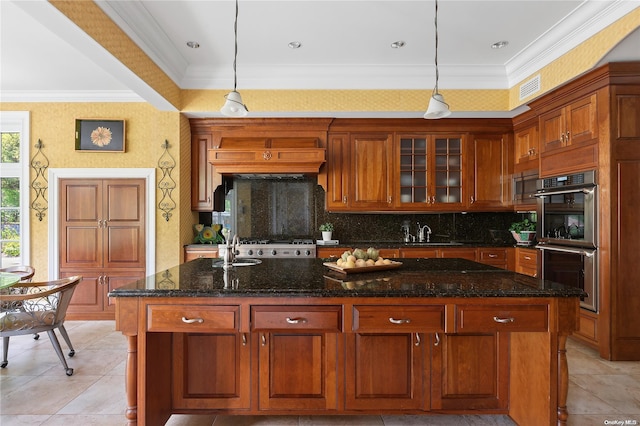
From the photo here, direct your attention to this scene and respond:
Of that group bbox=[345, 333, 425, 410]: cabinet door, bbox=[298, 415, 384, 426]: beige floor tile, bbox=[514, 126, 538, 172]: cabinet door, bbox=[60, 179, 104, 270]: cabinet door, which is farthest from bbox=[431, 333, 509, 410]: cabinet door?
bbox=[60, 179, 104, 270]: cabinet door

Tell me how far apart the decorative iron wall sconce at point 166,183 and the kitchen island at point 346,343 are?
230 cm

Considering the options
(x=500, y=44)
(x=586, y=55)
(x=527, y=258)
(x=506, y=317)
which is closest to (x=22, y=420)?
(x=506, y=317)

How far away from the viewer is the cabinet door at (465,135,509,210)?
4.75m

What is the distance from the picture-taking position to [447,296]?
5.99 ft

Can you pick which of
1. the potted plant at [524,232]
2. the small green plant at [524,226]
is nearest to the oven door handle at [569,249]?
the potted plant at [524,232]

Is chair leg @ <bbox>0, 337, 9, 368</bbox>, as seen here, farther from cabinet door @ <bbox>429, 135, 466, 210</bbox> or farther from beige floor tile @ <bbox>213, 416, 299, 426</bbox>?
cabinet door @ <bbox>429, 135, 466, 210</bbox>

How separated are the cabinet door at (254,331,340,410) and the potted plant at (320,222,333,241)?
288 centimetres

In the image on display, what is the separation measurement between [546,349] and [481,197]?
10.5ft

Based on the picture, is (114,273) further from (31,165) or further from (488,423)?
(488,423)

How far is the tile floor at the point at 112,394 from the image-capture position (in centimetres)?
224

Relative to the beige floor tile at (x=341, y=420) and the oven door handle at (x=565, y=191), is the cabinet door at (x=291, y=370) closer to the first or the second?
the beige floor tile at (x=341, y=420)

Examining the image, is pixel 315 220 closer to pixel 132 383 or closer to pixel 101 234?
pixel 101 234

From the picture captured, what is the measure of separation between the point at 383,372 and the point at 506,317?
772 mm

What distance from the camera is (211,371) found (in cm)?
211
